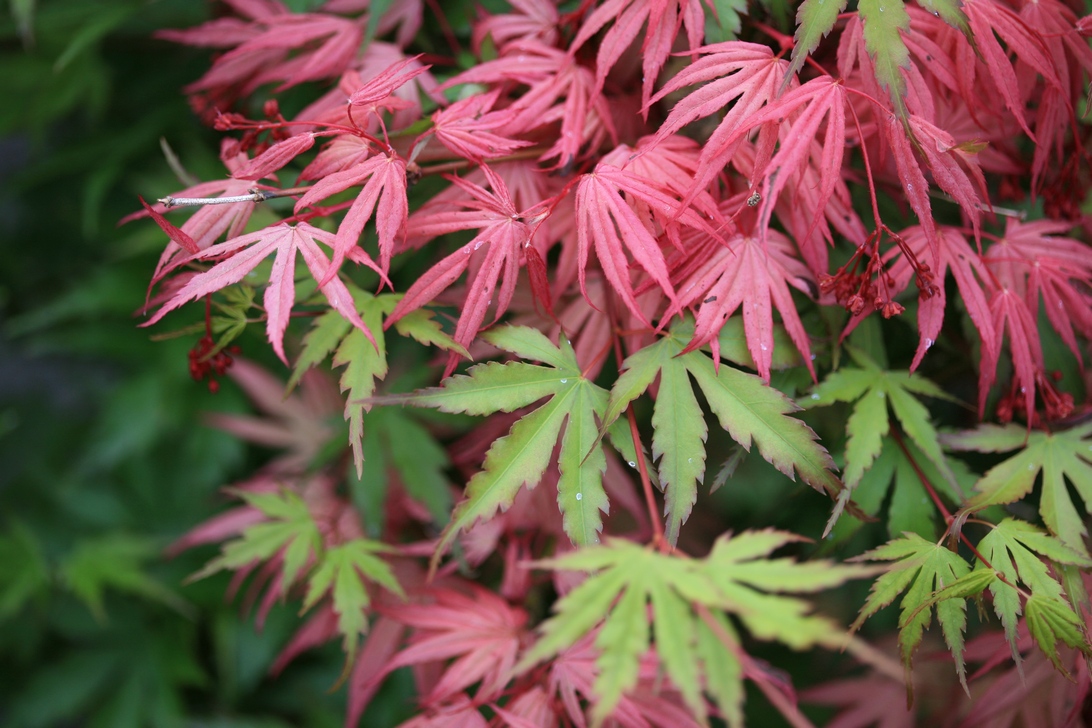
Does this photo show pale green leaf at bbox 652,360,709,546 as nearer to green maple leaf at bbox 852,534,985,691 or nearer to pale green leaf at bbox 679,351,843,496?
pale green leaf at bbox 679,351,843,496

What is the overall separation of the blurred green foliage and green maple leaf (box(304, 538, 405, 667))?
517 mm

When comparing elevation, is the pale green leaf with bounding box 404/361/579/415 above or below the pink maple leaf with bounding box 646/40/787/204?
below

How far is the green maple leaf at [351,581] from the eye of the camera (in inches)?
30.1

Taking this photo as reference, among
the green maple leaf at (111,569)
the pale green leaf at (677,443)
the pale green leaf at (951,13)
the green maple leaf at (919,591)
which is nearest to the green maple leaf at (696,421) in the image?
the pale green leaf at (677,443)

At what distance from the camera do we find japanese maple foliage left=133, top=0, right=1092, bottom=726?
581 millimetres

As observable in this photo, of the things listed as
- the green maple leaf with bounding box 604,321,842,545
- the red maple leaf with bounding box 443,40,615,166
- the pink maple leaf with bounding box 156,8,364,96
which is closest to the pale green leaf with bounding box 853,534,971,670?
the green maple leaf with bounding box 604,321,842,545

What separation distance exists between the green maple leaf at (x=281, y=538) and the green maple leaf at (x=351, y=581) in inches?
1.3

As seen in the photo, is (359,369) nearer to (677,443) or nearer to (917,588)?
(677,443)

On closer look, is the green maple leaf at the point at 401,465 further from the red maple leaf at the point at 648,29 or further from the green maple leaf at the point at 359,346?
the red maple leaf at the point at 648,29

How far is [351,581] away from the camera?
0.79 m

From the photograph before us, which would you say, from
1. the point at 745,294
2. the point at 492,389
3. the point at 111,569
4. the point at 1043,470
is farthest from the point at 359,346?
the point at 111,569

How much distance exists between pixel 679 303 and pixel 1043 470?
17.1 inches

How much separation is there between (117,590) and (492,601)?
949 millimetres

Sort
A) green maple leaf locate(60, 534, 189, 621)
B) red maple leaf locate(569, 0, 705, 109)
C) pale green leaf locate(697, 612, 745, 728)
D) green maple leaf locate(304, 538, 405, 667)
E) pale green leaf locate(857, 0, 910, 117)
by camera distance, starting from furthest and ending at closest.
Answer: green maple leaf locate(60, 534, 189, 621) → green maple leaf locate(304, 538, 405, 667) → red maple leaf locate(569, 0, 705, 109) → pale green leaf locate(857, 0, 910, 117) → pale green leaf locate(697, 612, 745, 728)
